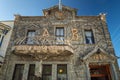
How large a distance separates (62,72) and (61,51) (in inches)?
70.6

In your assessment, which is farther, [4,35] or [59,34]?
[59,34]

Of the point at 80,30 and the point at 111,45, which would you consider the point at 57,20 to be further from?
the point at 111,45

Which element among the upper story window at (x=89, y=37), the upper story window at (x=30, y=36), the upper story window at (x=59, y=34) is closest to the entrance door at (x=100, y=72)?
the upper story window at (x=89, y=37)

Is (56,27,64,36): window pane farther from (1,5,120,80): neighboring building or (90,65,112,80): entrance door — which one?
(90,65,112,80): entrance door

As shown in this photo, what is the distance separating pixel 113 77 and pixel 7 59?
30.1 ft

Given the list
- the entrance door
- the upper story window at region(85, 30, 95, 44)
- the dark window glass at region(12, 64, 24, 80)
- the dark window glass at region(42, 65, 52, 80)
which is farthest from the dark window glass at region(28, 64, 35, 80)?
the upper story window at region(85, 30, 95, 44)

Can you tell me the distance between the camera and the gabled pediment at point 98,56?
35.0 feet

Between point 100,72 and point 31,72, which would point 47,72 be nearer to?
point 31,72

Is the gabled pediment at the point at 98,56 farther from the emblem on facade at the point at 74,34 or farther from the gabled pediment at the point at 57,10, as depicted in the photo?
the gabled pediment at the point at 57,10

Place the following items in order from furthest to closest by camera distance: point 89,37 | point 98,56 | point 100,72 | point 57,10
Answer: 1. point 57,10
2. point 89,37
3. point 100,72
4. point 98,56

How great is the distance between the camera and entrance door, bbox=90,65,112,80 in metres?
11.1

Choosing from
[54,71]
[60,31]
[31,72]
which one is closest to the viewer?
[54,71]

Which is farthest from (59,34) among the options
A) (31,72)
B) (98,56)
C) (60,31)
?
(31,72)

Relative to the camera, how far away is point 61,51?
34.6 feet
